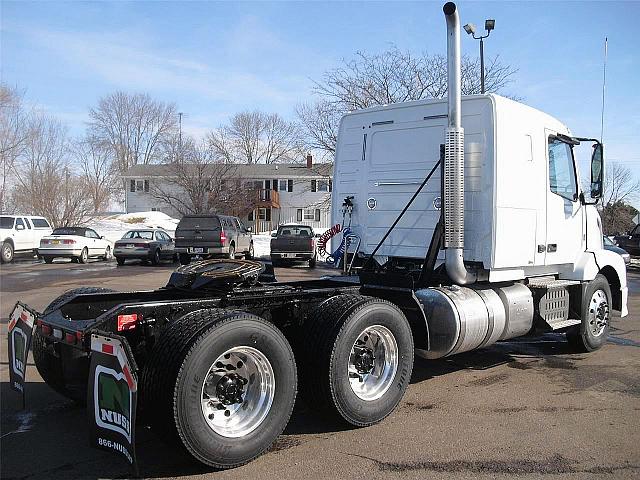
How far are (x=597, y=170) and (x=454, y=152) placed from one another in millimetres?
2606

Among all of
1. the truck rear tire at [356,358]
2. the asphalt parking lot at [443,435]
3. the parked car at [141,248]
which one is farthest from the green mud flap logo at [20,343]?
the parked car at [141,248]

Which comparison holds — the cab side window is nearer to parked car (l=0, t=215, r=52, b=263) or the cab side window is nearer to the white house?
parked car (l=0, t=215, r=52, b=263)

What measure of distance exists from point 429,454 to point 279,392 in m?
1.21

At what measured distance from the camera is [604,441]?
472 centimetres

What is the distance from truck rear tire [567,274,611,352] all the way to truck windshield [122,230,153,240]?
19360 millimetres

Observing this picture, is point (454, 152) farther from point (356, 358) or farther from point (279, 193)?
point (279, 193)

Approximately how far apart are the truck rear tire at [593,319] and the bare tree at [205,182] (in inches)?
1567

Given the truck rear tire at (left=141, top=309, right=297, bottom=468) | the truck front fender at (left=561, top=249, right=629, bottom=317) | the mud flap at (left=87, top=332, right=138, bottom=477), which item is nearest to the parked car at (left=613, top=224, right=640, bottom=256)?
the truck front fender at (left=561, top=249, right=629, bottom=317)

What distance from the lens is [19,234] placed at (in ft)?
81.7

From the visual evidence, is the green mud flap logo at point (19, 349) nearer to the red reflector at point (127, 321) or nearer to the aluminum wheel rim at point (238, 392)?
the red reflector at point (127, 321)

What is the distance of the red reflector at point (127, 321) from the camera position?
14.3 feet

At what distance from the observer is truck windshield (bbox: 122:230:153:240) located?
24.4 meters

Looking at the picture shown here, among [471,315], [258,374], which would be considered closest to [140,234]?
[471,315]

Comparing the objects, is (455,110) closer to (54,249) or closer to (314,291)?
(314,291)
